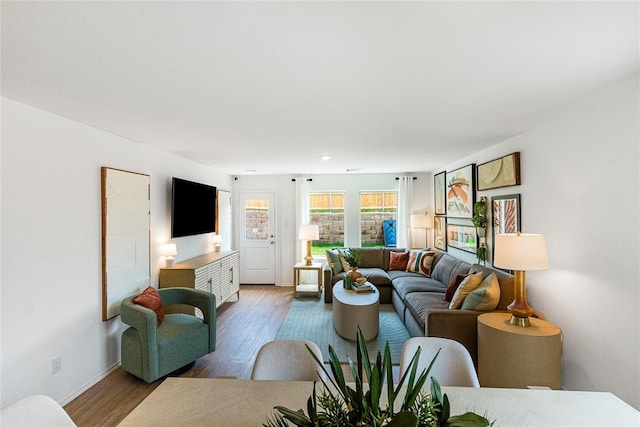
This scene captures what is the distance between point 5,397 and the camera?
1.98m

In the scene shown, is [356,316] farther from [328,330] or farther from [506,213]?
[506,213]

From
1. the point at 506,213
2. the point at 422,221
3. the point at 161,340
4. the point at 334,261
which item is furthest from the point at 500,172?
the point at 161,340

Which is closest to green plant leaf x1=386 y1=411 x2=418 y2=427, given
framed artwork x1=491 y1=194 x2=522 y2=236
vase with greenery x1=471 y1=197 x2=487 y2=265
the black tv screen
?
framed artwork x1=491 y1=194 x2=522 y2=236

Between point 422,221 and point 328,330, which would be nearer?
point 328,330

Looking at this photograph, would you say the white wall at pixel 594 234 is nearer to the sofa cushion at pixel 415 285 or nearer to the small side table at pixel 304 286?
the sofa cushion at pixel 415 285

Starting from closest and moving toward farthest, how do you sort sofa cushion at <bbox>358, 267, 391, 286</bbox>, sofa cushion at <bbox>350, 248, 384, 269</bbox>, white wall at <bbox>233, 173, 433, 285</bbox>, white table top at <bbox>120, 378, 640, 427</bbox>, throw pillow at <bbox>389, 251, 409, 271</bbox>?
1. white table top at <bbox>120, 378, 640, 427</bbox>
2. sofa cushion at <bbox>358, 267, 391, 286</bbox>
3. throw pillow at <bbox>389, 251, 409, 271</bbox>
4. sofa cushion at <bbox>350, 248, 384, 269</bbox>
5. white wall at <bbox>233, 173, 433, 285</bbox>

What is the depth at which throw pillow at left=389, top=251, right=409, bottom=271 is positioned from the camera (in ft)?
17.6

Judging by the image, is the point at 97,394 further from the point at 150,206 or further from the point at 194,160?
the point at 194,160

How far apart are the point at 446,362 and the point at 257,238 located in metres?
5.21

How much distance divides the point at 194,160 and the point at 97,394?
314 centimetres

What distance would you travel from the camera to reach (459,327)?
2650mm

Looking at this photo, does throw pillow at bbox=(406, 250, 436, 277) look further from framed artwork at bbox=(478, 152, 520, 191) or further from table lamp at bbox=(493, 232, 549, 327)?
table lamp at bbox=(493, 232, 549, 327)

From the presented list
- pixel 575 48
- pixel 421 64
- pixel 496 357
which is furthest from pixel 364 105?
pixel 496 357

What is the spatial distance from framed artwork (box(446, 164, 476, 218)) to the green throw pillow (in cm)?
211
